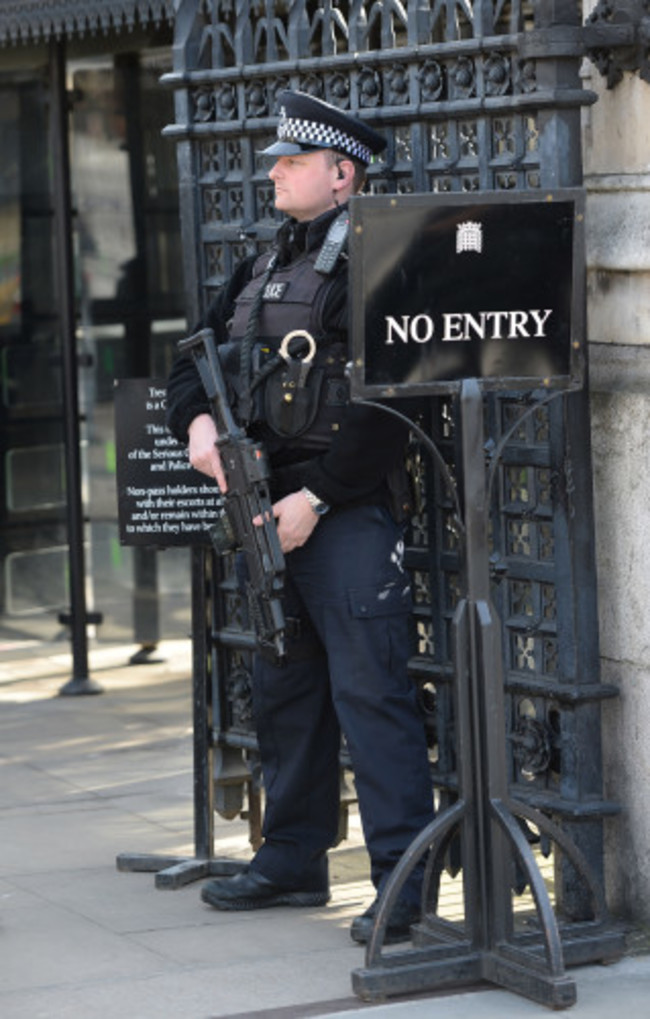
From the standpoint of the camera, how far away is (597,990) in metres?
5.65

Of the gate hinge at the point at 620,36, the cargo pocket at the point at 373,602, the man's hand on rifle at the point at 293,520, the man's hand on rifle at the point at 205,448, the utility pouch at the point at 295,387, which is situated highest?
the gate hinge at the point at 620,36

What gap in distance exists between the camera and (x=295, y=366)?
19.9ft

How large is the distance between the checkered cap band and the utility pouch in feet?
1.63

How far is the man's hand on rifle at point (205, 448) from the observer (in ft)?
20.5

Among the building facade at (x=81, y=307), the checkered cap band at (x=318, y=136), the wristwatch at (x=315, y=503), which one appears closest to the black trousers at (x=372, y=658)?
the wristwatch at (x=315, y=503)

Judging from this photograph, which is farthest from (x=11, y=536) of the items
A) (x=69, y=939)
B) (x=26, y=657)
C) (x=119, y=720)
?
(x=69, y=939)

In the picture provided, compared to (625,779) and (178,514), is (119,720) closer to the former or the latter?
(178,514)

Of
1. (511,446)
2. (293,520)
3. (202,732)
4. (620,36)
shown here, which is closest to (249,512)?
(293,520)

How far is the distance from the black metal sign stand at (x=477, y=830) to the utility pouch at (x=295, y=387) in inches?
25.1

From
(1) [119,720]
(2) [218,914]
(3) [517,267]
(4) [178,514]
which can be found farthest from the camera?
(1) [119,720]

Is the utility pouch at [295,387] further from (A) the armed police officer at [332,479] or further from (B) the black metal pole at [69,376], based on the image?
(B) the black metal pole at [69,376]

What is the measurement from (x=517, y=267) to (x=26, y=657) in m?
5.72

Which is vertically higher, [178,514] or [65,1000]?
[178,514]

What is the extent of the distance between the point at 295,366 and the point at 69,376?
4.21 meters
